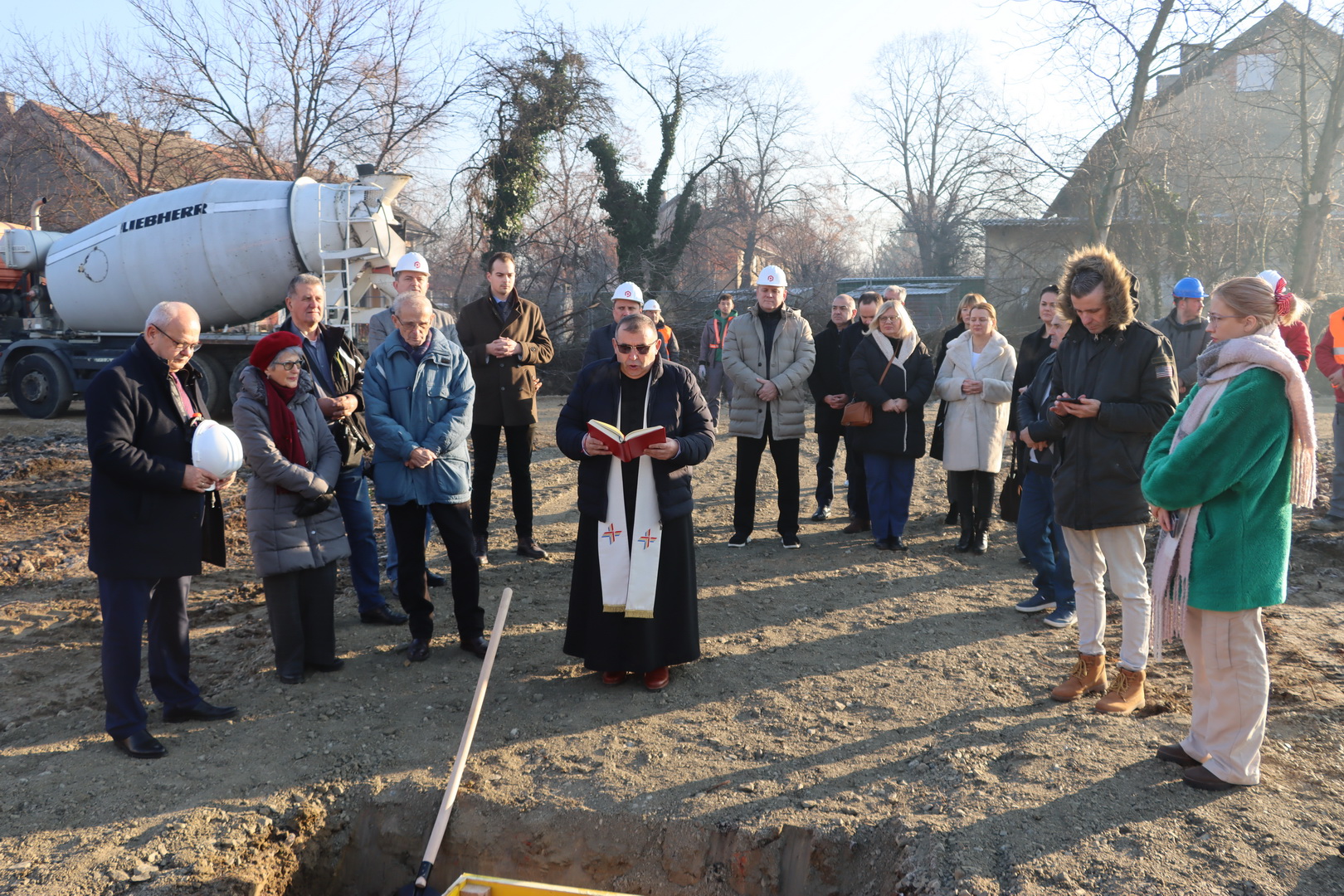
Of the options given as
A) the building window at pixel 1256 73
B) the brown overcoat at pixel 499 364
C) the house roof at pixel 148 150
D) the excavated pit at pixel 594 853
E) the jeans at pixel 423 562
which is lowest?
the excavated pit at pixel 594 853

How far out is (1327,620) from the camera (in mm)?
5516

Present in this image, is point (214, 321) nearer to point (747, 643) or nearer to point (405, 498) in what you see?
point (405, 498)

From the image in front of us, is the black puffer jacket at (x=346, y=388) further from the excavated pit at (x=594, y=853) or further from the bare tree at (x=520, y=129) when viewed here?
the bare tree at (x=520, y=129)

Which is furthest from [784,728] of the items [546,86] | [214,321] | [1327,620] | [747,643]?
[546,86]

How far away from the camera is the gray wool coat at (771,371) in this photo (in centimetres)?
705

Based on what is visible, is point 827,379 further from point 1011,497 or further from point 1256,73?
point 1256,73

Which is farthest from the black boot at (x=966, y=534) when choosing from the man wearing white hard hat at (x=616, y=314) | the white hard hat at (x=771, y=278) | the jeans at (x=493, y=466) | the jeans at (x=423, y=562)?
the jeans at (x=423, y=562)

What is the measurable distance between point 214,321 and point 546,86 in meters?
9.63

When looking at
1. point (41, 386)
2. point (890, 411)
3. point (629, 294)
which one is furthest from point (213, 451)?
point (41, 386)

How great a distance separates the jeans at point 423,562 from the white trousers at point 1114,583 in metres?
3.09

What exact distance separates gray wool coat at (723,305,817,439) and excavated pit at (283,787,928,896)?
402cm

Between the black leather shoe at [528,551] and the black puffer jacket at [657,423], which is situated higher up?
the black puffer jacket at [657,423]

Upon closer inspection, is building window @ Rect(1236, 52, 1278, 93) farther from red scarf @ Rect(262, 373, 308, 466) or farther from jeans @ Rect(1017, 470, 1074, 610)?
red scarf @ Rect(262, 373, 308, 466)

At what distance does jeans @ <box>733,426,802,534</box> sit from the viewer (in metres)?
7.11
